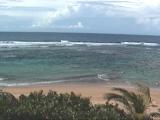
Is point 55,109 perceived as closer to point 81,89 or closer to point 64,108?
point 64,108

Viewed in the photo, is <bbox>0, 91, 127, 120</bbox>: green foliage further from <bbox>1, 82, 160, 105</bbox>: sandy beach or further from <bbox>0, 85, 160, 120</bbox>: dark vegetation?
<bbox>1, 82, 160, 105</bbox>: sandy beach

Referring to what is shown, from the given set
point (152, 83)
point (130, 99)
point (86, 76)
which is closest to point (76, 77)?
point (86, 76)

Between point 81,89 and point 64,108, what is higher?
point 81,89

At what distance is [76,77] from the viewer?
37.4 metres

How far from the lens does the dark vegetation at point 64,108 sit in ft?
40.5

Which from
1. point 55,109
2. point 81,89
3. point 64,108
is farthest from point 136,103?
point 81,89

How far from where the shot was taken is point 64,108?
1260 centimetres

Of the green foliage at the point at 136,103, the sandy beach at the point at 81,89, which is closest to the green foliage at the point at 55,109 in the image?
the green foliage at the point at 136,103

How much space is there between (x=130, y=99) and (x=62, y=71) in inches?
1081

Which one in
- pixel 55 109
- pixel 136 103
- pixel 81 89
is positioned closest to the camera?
pixel 55 109

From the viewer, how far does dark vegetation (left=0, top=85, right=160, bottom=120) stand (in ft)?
40.5

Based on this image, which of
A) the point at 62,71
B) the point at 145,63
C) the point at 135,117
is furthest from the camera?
the point at 145,63

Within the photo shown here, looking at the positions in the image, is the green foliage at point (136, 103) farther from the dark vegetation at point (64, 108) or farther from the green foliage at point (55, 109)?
the green foliage at point (55, 109)

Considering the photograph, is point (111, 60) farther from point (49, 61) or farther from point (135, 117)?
point (135, 117)
